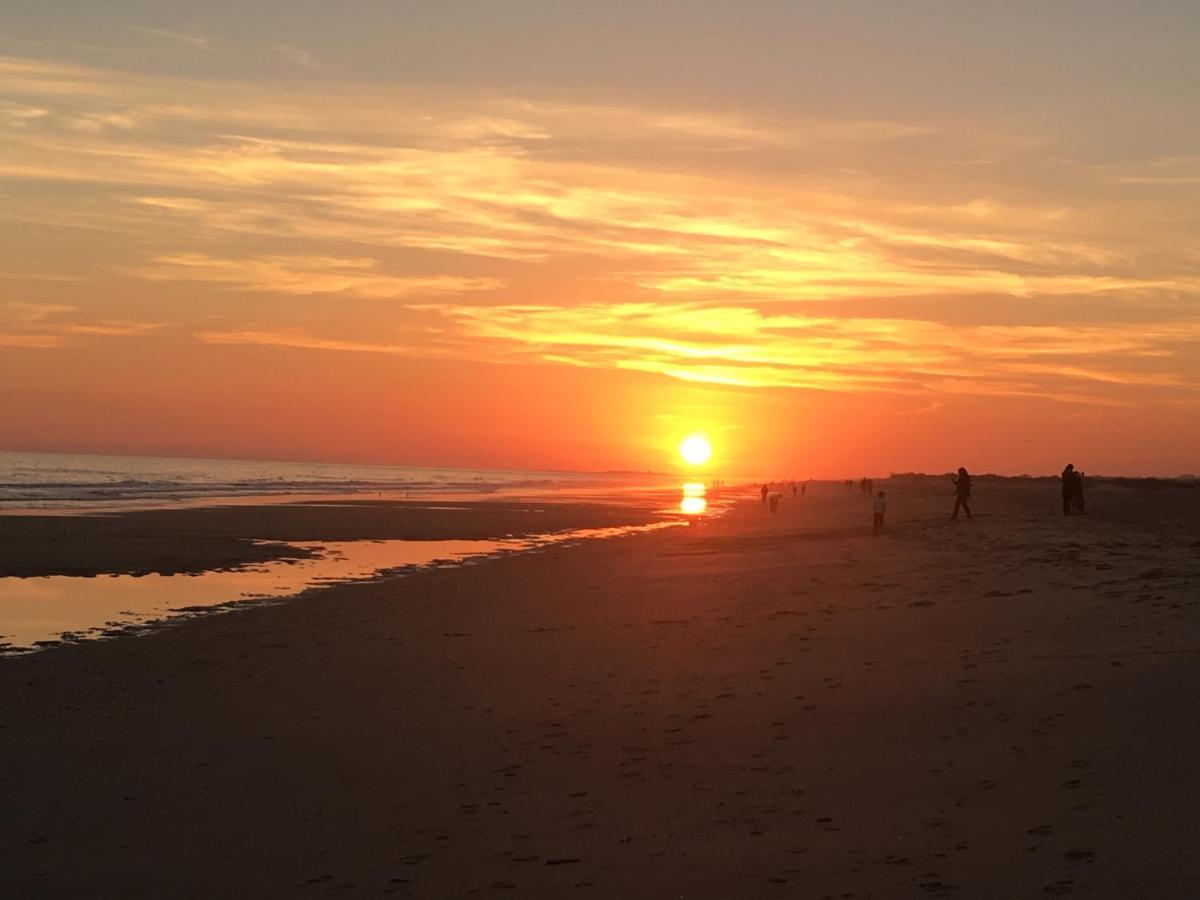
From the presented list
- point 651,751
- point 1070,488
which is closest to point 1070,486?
point 1070,488

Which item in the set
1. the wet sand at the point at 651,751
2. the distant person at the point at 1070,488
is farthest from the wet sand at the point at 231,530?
the distant person at the point at 1070,488

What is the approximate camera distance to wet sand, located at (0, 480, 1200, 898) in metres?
7.32

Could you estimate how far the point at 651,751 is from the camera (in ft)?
33.4

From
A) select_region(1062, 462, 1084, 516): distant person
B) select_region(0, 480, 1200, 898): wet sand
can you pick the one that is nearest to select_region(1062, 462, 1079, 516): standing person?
select_region(1062, 462, 1084, 516): distant person

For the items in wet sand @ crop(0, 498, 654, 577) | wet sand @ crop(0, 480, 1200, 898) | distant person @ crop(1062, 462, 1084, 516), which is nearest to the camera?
wet sand @ crop(0, 480, 1200, 898)

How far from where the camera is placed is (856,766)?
29.6 ft

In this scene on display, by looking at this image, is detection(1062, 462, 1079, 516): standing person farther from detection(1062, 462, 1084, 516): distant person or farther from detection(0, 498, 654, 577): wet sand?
detection(0, 498, 654, 577): wet sand

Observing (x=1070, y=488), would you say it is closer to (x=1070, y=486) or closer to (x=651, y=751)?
(x=1070, y=486)

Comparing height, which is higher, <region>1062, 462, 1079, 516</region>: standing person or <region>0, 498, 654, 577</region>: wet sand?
<region>1062, 462, 1079, 516</region>: standing person

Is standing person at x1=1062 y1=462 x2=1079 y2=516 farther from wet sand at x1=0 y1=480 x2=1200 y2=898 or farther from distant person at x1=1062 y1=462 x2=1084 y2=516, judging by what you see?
wet sand at x1=0 y1=480 x2=1200 y2=898

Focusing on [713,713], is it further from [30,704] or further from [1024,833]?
[30,704]

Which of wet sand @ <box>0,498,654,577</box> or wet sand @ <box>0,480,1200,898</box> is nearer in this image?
wet sand @ <box>0,480,1200,898</box>

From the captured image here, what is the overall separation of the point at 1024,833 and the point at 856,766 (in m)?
2.00

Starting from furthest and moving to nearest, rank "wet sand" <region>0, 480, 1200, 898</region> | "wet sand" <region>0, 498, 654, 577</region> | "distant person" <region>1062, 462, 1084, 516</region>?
"distant person" <region>1062, 462, 1084, 516</region> → "wet sand" <region>0, 498, 654, 577</region> → "wet sand" <region>0, 480, 1200, 898</region>
